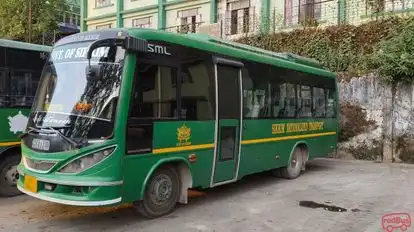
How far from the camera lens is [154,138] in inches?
252

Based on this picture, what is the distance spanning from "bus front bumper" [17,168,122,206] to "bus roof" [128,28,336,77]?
2061mm

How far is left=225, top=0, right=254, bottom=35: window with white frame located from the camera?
2205cm

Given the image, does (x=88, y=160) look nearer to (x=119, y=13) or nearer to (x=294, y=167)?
(x=294, y=167)

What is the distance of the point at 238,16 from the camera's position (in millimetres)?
22844

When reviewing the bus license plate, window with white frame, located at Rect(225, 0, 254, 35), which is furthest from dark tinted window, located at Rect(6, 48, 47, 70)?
window with white frame, located at Rect(225, 0, 254, 35)

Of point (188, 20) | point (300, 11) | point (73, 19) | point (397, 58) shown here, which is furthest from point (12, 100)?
point (73, 19)

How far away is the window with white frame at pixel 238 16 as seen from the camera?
72.3 ft

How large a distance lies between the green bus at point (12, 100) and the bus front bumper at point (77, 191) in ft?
7.75

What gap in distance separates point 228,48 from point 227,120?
1.29m

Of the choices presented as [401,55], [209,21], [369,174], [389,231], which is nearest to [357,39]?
[401,55]

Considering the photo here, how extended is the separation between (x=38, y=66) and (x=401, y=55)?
31.9 ft

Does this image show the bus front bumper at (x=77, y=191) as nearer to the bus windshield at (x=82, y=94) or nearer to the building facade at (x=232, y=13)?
the bus windshield at (x=82, y=94)

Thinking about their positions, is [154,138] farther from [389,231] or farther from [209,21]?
[209,21]

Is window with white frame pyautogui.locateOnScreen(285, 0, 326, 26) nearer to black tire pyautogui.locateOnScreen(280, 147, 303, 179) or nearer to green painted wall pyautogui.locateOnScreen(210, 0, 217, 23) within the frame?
green painted wall pyautogui.locateOnScreen(210, 0, 217, 23)
